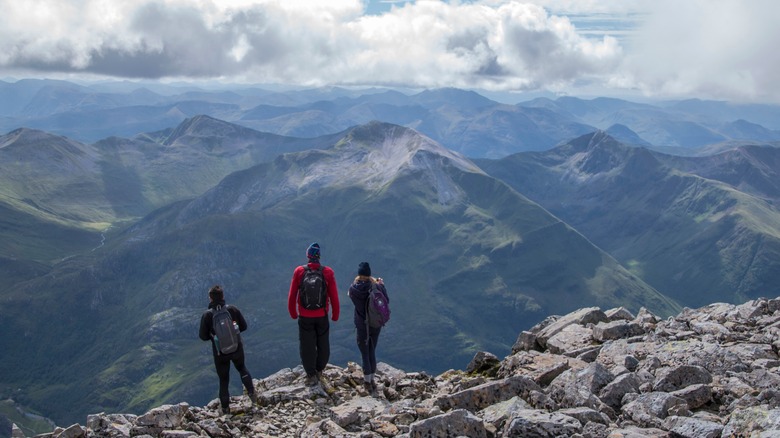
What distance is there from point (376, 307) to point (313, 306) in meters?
2.86

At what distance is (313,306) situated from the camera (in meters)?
25.0

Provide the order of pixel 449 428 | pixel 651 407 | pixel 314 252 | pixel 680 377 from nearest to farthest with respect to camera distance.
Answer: pixel 449 428 → pixel 651 407 → pixel 680 377 → pixel 314 252

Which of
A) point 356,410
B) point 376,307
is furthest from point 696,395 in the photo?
point 376,307

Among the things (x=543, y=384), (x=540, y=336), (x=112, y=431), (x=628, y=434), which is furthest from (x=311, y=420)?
(x=540, y=336)

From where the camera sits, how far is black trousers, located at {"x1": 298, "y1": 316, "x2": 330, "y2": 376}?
25.4m

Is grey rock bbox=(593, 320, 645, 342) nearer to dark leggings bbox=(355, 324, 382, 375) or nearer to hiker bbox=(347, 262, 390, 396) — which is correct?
hiker bbox=(347, 262, 390, 396)

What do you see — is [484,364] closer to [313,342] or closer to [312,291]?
[313,342]

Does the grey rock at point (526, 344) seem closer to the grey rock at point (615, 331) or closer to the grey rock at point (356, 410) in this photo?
the grey rock at point (615, 331)

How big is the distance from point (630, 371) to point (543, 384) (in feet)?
11.3

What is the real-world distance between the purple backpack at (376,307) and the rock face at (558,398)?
3.17m

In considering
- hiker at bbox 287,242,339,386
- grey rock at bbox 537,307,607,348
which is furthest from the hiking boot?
grey rock at bbox 537,307,607,348

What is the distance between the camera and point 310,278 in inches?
976

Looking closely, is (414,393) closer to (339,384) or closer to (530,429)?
(339,384)

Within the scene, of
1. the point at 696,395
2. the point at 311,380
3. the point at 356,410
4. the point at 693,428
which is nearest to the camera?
the point at 693,428
